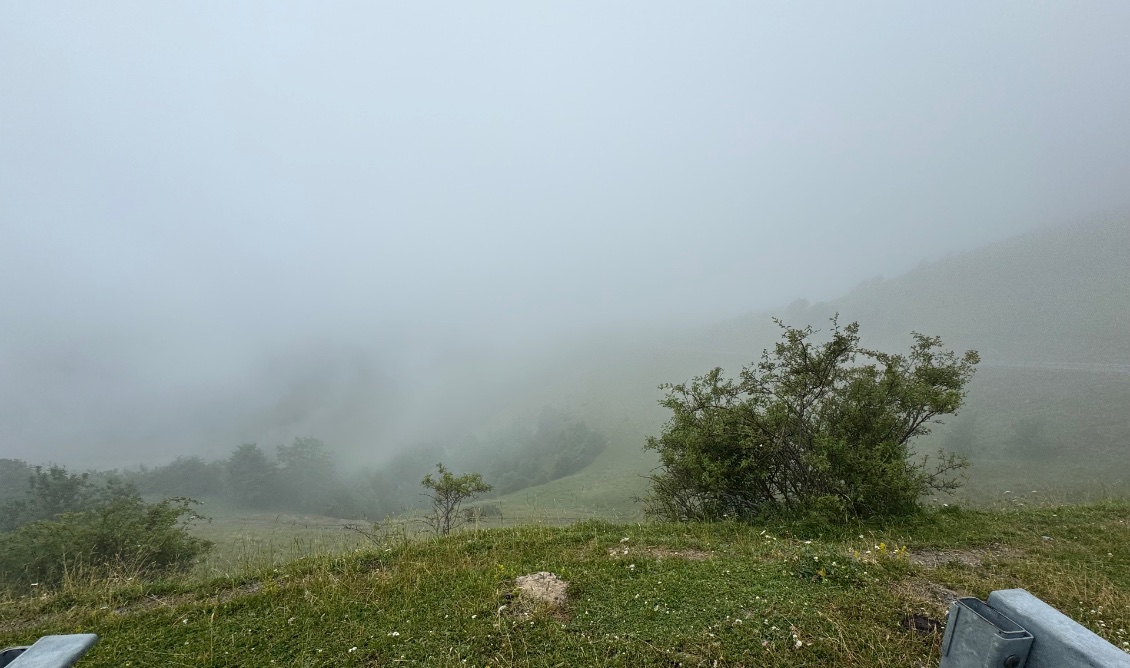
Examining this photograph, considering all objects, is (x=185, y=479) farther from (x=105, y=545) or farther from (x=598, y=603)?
(x=598, y=603)

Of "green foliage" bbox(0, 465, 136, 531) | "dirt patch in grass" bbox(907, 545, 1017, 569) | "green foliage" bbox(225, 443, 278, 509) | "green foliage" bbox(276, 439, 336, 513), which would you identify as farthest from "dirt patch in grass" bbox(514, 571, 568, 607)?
"green foliage" bbox(225, 443, 278, 509)

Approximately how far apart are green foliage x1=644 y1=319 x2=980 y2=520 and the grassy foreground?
5.63 ft

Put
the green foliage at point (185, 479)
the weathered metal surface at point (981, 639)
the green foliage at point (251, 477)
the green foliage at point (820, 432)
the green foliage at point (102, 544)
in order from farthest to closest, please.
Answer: the green foliage at point (185, 479) → the green foliage at point (251, 477) → the green foliage at point (102, 544) → the green foliage at point (820, 432) → the weathered metal surface at point (981, 639)

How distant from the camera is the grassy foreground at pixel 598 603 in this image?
19.4 feet

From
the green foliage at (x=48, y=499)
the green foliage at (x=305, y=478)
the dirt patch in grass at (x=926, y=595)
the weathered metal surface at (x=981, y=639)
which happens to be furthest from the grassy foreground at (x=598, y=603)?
the green foliage at (x=305, y=478)

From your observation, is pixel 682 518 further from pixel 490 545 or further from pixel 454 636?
pixel 454 636

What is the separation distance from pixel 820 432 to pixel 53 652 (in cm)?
1495

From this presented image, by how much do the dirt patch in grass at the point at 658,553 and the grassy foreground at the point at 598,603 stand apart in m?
0.09

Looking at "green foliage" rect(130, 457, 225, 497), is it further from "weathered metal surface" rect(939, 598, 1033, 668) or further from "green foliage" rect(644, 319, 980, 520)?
"weathered metal surface" rect(939, 598, 1033, 668)

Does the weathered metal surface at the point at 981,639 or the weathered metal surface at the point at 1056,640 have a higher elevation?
the weathered metal surface at the point at 1056,640

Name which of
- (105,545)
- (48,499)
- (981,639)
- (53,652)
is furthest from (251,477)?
(981,639)

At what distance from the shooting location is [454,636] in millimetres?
6426

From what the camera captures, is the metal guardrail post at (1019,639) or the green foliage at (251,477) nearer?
the metal guardrail post at (1019,639)

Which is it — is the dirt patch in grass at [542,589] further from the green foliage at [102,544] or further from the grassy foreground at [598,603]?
the green foliage at [102,544]
